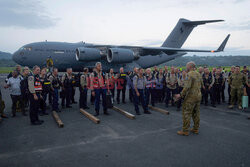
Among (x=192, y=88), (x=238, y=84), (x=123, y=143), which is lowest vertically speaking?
(x=123, y=143)

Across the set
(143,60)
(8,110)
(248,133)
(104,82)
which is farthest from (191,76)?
(143,60)

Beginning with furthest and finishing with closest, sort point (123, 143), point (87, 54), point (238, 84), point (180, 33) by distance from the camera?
point (180, 33)
point (87, 54)
point (238, 84)
point (123, 143)

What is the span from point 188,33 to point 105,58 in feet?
39.9

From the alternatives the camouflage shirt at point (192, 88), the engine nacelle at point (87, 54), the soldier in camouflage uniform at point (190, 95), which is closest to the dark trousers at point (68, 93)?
the soldier in camouflage uniform at point (190, 95)

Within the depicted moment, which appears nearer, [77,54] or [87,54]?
[87,54]

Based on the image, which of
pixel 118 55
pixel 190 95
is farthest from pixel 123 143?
pixel 118 55

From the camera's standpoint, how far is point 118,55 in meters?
15.4

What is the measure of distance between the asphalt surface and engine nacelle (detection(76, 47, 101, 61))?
29.8ft

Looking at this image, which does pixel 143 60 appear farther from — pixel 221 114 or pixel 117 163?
pixel 117 163

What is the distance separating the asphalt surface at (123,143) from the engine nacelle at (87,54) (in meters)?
9.09

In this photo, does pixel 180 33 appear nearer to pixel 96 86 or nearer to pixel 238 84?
pixel 238 84

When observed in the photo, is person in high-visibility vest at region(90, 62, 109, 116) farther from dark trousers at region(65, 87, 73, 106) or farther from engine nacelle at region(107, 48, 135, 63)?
engine nacelle at region(107, 48, 135, 63)

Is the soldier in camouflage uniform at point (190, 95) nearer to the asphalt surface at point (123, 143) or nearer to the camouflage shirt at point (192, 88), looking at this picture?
the camouflage shirt at point (192, 88)

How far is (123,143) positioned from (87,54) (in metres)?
11.9
